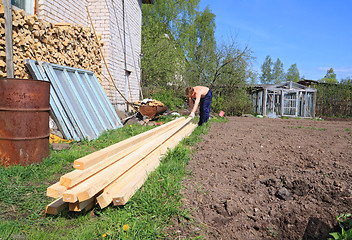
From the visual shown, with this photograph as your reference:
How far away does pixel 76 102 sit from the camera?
19.0 feet

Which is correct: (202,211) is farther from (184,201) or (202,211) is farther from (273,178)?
(273,178)

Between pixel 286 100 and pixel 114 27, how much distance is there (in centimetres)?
1750

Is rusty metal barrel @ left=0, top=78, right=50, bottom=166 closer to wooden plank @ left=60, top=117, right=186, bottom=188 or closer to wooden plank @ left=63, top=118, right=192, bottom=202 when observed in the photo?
wooden plank @ left=60, top=117, right=186, bottom=188

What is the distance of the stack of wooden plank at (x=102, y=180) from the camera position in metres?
2.09

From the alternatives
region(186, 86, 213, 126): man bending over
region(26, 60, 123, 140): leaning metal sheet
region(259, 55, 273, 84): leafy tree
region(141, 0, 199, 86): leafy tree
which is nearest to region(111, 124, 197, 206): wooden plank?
region(26, 60, 123, 140): leaning metal sheet

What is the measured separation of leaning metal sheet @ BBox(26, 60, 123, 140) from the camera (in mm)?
5207

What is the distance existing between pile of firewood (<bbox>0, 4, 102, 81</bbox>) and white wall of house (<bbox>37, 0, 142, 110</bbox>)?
54 centimetres

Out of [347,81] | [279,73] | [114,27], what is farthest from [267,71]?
[114,27]

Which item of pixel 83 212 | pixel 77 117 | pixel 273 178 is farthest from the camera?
pixel 77 117

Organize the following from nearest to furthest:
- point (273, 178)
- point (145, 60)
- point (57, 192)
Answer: point (57, 192) → point (273, 178) → point (145, 60)

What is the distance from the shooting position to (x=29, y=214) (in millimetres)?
2465

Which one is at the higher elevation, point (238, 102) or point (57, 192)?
point (238, 102)

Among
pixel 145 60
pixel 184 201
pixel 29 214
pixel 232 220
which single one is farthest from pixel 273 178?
pixel 145 60

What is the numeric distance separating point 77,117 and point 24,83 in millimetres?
2047
